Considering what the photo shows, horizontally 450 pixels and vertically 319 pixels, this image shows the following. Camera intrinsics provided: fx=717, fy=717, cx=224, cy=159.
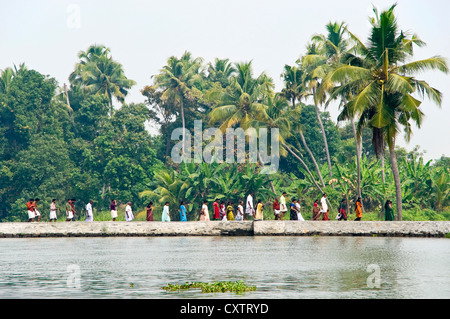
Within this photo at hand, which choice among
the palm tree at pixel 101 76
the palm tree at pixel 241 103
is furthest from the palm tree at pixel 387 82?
the palm tree at pixel 101 76

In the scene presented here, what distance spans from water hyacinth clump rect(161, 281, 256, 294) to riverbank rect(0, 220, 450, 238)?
12.6 metres

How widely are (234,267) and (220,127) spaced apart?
96.4 ft

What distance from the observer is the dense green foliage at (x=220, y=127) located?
91.7ft

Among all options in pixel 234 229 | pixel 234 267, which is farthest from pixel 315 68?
pixel 234 267

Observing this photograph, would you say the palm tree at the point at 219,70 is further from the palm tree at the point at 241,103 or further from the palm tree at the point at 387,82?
the palm tree at the point at 387,82

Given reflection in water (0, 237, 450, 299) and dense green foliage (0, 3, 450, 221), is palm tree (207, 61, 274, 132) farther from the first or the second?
reflection in water (0, 237, 450, 299)

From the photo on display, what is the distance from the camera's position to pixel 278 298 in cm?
1050

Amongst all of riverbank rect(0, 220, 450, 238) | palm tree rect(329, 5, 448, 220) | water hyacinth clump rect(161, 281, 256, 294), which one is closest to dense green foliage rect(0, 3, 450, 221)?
palm tree rect(329, 5, 448, 220)

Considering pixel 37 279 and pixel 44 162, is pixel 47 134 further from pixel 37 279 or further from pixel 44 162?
pixel 37 279

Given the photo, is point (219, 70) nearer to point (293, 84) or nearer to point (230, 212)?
point (293, 84)

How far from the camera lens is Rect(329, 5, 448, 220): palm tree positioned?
88.1 ft

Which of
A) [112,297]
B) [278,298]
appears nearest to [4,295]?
[112,297]
